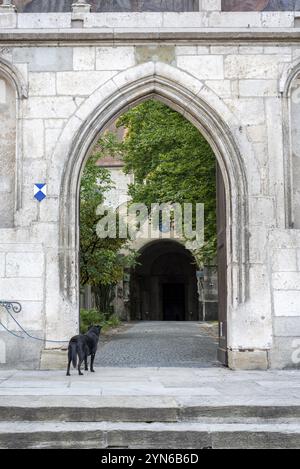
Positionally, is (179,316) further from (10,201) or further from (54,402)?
(54,402)

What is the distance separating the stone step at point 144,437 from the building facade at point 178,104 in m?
3.65

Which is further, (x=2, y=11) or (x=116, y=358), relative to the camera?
(x=116, y=358)

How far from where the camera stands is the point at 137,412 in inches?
215

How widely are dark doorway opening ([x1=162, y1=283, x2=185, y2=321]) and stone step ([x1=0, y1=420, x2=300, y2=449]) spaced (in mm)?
30808

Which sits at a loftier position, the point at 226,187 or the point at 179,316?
the point at 226,187

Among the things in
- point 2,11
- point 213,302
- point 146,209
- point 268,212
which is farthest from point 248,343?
point 213,302

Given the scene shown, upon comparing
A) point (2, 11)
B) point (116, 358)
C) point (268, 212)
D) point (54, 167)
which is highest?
point (2, 11)

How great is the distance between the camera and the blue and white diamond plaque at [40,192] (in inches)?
349

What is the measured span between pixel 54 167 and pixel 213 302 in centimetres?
1924

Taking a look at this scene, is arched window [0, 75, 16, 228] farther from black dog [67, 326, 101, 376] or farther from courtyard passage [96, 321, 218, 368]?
courtyard passage [96, 321, 218, 368]

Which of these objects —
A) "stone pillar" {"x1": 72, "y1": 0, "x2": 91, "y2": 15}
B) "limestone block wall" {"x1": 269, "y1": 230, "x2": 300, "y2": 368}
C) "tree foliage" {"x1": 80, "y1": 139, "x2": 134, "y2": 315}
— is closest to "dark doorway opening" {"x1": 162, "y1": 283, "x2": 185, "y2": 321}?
"tree foliage" {"x1": 80, "y1": 139, "x2": 134, "y2": 315}

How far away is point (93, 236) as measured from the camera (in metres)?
17.7

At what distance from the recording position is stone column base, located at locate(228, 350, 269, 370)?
8656 millimetres

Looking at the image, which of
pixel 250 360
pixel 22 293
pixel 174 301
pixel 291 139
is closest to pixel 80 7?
pixel 291 139
